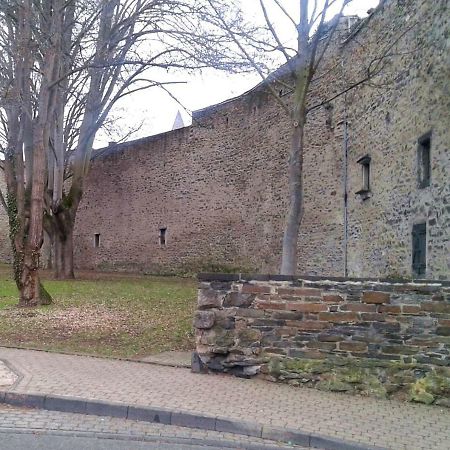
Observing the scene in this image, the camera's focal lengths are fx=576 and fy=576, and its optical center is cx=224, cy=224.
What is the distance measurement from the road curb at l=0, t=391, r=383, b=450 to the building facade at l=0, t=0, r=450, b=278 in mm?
5959

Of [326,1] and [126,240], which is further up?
[326,1]

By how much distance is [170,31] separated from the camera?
39.9ft

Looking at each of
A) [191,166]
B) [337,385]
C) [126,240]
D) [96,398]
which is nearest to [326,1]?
[337,385]

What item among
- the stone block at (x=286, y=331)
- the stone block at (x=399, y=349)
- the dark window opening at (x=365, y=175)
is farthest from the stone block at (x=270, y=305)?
the dark window opening at (x=365, y=175)

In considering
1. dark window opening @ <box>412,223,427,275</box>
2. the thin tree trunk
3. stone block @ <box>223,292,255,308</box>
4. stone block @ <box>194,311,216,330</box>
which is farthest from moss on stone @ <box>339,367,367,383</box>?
the thin tree trunk

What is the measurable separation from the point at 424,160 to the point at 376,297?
5696 millimetres

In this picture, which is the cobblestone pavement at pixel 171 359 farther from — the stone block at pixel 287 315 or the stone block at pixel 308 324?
the stone block at pixel 308 324

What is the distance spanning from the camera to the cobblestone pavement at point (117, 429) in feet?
15.6

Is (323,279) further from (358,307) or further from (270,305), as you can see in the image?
(270,305)

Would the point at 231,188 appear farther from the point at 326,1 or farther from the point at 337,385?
the point at 337,385

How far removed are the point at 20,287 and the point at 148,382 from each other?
23.1ft

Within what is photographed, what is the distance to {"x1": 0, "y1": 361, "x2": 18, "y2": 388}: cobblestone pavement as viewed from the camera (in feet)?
19.7

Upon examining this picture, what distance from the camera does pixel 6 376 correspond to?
20.7 feet

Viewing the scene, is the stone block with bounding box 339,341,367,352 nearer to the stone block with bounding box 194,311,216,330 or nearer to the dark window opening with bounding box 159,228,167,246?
the stone block with bounding box 194,311,216,330
